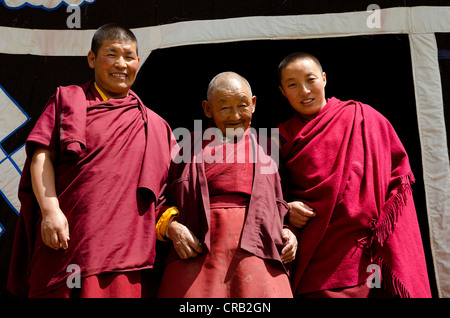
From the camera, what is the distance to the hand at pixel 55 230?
7.59 ft

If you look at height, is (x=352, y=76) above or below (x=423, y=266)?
above

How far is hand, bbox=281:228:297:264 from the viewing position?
2531mm

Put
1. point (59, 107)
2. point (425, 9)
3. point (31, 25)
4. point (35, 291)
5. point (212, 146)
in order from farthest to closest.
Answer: point (31, 25) < point (425, 9) < point (212, 146) < point (59, 107) < point (35, 291)

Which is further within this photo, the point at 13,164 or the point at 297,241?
the point at 13,164

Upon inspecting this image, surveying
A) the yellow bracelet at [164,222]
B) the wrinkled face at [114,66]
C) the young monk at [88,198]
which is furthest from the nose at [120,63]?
the yellow bracelet at [164,222]

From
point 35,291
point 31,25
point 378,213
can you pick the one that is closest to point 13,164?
point 31,25

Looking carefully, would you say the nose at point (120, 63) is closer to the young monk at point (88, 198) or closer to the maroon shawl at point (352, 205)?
the young monk at point (88, 198)

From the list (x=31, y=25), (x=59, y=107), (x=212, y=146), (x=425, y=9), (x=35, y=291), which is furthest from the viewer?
(x=31, y=25)

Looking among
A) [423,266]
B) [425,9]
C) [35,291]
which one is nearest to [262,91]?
[425,9]

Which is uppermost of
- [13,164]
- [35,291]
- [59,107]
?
[59,107]

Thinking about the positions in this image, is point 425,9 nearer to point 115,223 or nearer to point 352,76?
point 352,76

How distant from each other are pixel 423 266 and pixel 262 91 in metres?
1.80

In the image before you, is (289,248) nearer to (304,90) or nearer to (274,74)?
(304,90)

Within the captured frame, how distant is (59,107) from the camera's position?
2559 millimetres
